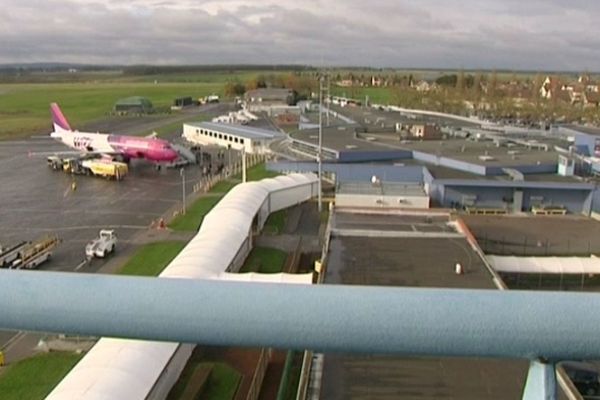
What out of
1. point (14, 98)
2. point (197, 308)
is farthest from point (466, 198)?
point (14, 98)

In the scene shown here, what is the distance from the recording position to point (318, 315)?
4.98 feet

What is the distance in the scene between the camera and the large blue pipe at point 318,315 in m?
1.49

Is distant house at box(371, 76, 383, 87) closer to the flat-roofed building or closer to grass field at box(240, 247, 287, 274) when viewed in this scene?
the flat-roofed building

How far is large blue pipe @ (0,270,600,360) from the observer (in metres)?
1.49

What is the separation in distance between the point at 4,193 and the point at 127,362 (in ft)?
82.9

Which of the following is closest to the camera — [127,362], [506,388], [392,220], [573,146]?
[506,388]

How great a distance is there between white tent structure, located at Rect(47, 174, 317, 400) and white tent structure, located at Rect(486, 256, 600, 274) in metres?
6.62

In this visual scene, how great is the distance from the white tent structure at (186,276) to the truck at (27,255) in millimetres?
5603

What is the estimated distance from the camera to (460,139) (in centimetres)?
4450

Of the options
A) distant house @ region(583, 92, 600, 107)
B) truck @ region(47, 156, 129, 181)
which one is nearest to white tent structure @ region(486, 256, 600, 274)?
truck @ region(47, 156, 129, 181)

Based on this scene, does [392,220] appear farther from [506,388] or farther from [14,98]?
[14,98]

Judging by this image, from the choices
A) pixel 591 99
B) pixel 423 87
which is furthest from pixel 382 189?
pixel 423 87

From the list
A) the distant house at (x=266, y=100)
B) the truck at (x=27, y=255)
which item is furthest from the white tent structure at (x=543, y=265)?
the distant house at (x=266, y=100)

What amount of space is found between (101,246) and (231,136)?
29.3 meters
